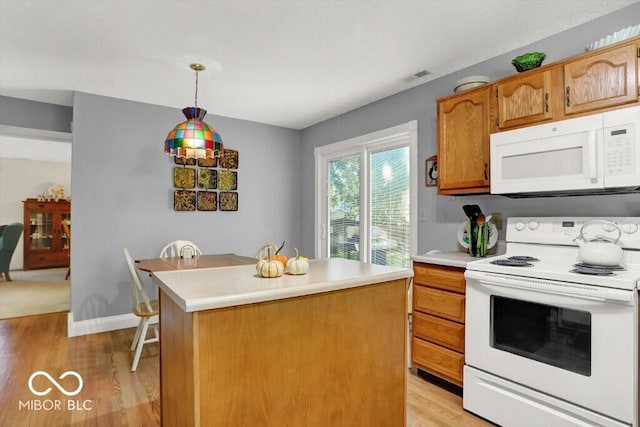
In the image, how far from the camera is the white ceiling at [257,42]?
213 cm

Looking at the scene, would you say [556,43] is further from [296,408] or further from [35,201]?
[35,201]

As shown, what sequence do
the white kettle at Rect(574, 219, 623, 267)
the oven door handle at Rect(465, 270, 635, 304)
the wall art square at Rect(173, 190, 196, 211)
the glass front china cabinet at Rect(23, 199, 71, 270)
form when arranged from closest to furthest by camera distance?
the oven door handle at Rect(465, 270, 635, 304) < the white kettle at Rect(574, 219, 623, 267) < the wall art square at Rect(173, 190, 196, 211) < the glass front china cabinet at Rect(23, 199, 71, 270)

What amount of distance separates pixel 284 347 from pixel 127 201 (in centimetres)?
325

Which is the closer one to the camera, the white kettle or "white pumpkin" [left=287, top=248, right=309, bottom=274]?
"white pumpkin" [left=287, top=248, right=309, bottom=274]

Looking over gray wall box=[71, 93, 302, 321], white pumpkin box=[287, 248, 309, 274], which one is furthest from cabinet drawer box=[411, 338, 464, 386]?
gray wall box=[71, 93, 302, 321]

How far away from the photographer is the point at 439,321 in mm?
2469

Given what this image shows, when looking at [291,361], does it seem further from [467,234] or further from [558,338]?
[467,234]

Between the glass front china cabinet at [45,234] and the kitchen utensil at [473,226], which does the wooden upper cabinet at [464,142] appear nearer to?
the kitchen utensil at [473,226]

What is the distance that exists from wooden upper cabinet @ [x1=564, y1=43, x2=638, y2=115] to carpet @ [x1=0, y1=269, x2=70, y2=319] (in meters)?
5.59

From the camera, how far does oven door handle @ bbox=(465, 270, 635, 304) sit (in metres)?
1.60

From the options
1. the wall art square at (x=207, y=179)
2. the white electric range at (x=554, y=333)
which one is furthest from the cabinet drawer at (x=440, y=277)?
the wall art square at (x=207, y=179)

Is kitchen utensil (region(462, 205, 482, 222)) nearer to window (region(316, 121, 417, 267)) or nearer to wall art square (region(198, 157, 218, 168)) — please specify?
window (region(316, 121, 417, 267))

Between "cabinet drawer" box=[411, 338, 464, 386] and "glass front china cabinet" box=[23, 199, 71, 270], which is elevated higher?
"glass front china cabinet" box=[23, 199, 71, 270]

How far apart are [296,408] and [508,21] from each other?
2519 millimetres
